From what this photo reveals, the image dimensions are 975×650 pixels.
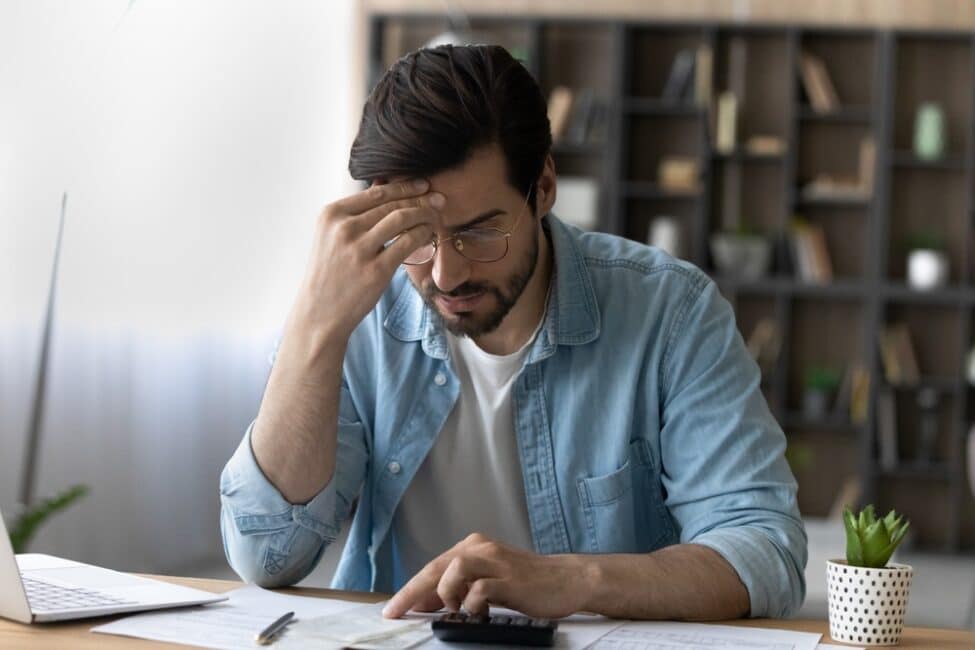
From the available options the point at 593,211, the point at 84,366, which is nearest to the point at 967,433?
the point at 593,211

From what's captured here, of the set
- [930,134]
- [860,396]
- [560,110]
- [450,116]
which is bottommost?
[860,396]

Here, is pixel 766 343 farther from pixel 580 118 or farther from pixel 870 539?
pixel 870 539

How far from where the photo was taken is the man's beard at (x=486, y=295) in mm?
1627

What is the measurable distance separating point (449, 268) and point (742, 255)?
4.77m

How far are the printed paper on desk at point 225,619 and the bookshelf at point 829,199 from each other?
5.00 meters

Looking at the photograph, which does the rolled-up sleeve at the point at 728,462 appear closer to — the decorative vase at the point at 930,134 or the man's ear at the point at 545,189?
the man's ear at the point at 545,189

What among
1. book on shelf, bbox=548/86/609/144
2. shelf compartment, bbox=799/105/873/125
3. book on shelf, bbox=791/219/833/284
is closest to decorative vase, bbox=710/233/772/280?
book on shelf, bbox=791/219/833/284

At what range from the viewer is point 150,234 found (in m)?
4.48

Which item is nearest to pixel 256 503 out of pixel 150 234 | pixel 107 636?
pixel 107 636

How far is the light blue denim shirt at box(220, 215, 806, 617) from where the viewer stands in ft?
5.07

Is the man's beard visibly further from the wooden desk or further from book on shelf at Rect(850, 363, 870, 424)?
book on shelf at Rect(850, 363, 870, 424)

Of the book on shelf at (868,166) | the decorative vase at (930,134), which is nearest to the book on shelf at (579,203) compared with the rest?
the book on shelf at (868,166)

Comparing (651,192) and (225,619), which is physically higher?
(651,192)

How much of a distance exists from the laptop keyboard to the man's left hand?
11.1 inches
